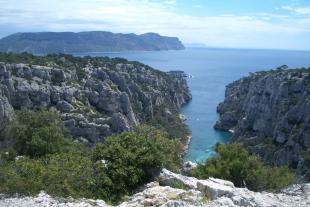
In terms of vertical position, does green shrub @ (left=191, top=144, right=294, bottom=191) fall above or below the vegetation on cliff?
below

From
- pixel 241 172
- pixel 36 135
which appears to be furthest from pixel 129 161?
pixel 36 135

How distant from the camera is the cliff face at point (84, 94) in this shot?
282 ft

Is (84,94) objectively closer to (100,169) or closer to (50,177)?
(100,169)

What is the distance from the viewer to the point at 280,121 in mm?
97750

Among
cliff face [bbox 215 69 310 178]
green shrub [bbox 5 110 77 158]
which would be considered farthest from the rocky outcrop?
cliff face [bbox 215 69 310 178]

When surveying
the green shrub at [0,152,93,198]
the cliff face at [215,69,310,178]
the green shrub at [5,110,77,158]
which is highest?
the green shrub at [0,152,93,198]

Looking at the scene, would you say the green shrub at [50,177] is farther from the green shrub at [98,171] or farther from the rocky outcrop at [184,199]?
the rocky outcrop at [184,199]

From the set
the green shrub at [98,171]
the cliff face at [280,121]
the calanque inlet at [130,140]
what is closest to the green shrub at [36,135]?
the calanque inlet at [130,140]

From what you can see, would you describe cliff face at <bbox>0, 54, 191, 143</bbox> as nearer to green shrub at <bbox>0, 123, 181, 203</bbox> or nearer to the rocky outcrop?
green shrub at <bbox>0, 123, 181, 203</bbox>

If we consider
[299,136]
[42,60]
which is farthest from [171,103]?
[299,136]

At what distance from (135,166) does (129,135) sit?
3.23 metres

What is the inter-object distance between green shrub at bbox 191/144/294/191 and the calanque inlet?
75 millimetres

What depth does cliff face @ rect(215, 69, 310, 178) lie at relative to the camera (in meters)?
85.7

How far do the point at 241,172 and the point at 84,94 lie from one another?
68689 mm
